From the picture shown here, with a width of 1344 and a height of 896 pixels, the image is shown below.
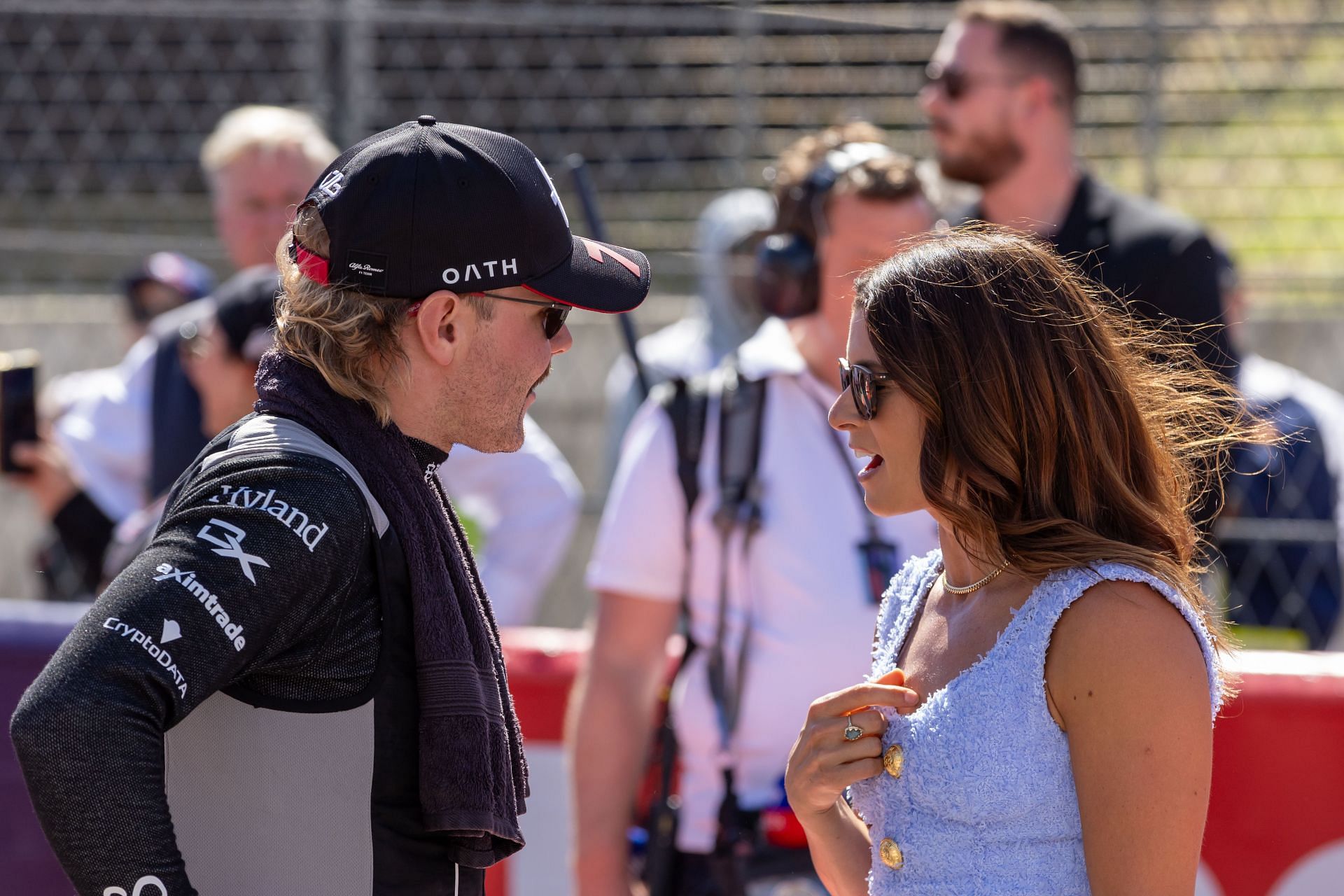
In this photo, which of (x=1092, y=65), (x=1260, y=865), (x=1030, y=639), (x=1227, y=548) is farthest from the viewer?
(x=1092, y=65)

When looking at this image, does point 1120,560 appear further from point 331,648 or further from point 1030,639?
point 331,648

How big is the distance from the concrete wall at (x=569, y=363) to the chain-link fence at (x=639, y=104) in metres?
0.71

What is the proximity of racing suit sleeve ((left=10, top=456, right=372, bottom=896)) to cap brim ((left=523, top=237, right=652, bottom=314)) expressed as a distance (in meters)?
0.40

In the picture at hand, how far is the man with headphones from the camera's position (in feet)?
9.17

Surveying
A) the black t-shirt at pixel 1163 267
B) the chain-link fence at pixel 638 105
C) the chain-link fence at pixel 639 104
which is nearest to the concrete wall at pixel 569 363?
the chain-link fence at pixel 638 105

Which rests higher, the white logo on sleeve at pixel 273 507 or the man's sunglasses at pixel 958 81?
the man's sunglasses at pixel 958 81

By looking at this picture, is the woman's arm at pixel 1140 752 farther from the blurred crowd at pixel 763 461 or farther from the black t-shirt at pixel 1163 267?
the black t-shirt at pixel 1163 267

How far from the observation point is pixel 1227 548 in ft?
16.0

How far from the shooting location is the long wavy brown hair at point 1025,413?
172cm

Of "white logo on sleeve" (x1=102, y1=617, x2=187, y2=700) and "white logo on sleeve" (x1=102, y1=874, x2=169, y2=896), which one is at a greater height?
"white logo on sleeve" (x1=102, y1=617, x2=187, y2=700)

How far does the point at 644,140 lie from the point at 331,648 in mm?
7032

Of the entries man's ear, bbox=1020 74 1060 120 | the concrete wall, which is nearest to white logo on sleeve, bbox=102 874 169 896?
man's ear, bbox=1020 74 1060 120

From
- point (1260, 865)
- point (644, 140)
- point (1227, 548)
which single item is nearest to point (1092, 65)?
point (644, 140)

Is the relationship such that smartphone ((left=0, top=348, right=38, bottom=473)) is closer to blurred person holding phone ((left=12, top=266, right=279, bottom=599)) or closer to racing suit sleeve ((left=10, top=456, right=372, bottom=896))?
blurred person holding phone ((left=12, top=266, right=279, bottom=599))
